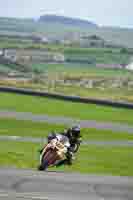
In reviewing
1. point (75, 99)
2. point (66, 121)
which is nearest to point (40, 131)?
point (66, 121)

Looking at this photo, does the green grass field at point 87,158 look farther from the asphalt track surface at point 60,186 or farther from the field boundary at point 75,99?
the field boundary at point 75,99

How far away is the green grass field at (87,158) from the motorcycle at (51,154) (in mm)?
1509

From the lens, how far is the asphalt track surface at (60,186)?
53.5ft

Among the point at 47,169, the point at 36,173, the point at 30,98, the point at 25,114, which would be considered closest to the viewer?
the point at 36,173

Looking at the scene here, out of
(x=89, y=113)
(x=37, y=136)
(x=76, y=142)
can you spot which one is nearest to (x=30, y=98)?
(x=89, y=113)

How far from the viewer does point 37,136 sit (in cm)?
3041

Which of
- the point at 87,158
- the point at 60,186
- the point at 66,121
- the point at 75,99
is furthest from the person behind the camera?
the point at 75,99

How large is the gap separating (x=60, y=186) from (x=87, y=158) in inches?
295

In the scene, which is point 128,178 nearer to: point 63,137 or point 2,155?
point 63,137

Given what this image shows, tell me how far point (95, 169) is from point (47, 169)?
244 cm

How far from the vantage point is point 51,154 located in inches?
784

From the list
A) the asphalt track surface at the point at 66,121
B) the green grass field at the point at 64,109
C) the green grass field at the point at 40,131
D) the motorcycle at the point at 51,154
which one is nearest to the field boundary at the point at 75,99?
the green grass field at the point at 64,109

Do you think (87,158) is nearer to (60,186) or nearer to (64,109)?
(60,186)

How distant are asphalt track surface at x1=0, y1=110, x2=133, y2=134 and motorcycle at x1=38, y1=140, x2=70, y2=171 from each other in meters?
15.2
